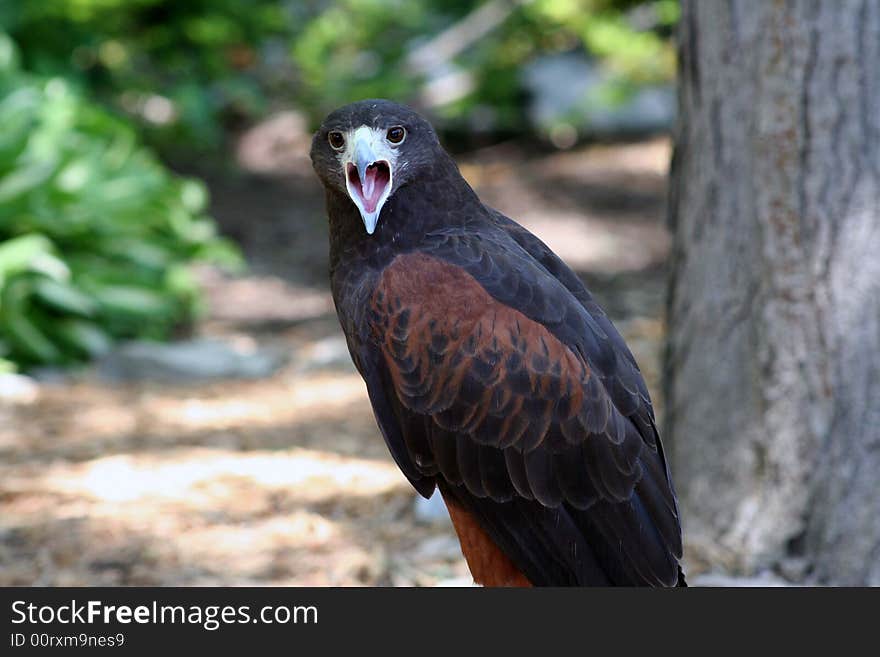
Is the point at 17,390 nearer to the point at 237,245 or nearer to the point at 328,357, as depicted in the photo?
the point at 328,357

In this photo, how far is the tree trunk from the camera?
3.17 m

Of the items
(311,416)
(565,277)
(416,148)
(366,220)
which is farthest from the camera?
(311,416)

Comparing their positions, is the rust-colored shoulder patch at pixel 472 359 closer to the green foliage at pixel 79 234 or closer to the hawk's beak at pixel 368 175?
the hawk's beak at pixel 368 175

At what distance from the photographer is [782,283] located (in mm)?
3262

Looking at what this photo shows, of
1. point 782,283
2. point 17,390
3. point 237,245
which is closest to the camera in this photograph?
Result: point 782,283

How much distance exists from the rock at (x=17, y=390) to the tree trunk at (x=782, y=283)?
352 cm

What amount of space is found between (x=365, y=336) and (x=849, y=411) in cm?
158

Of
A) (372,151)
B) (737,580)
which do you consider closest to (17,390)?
(372,151)

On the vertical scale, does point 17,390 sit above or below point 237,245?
below

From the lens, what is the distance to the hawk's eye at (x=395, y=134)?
2.66 meters

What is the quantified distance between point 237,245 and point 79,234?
2.71 meters

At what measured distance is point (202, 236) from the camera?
23.3ft
